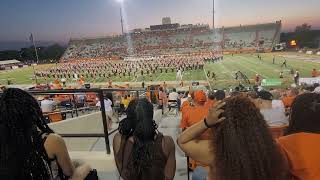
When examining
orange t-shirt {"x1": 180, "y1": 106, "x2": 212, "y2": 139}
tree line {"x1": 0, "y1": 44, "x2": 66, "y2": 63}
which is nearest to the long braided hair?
orange t-shirt {"x1": 180, "y1": 106, "x2": 212, "y2": 139}

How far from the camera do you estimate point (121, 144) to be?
208 cm

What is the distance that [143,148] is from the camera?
1975mm

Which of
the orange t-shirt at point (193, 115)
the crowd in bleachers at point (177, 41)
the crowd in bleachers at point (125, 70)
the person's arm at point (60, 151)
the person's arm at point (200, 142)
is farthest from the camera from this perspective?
the crowd in bleachers at point (177, 41)

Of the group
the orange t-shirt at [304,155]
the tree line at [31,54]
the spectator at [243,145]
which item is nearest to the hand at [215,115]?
the spectator at [243,145]

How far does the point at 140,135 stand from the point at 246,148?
28.9 inches

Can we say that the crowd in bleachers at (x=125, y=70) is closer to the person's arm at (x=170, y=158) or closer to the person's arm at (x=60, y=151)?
A: the person's arm at (x=170, y=158)

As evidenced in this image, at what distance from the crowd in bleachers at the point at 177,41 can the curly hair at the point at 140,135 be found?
184 feet

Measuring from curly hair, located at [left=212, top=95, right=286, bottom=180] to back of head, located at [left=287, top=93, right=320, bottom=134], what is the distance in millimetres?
339

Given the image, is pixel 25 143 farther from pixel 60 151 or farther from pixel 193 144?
pixel 193 144

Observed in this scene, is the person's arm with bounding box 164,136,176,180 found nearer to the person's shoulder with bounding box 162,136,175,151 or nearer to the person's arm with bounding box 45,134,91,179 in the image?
the person's shoulder with bounding box 162,136,175,151

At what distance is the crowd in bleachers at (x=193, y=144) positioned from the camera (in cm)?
148

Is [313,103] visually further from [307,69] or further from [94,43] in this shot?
[94,43]

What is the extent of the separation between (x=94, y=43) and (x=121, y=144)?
69595 mm

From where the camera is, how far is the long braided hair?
5.44ft
